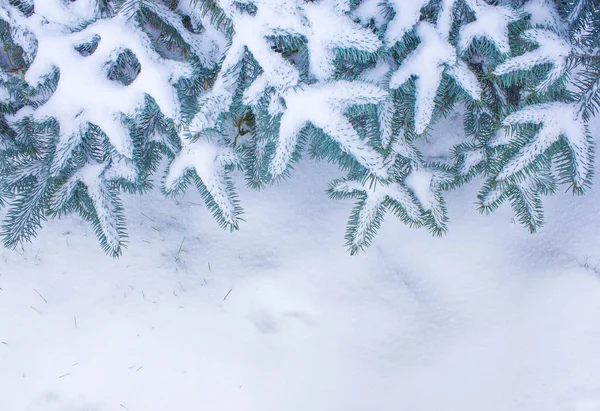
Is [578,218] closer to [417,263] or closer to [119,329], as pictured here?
[417,263]

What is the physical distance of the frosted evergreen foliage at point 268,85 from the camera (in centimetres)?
146

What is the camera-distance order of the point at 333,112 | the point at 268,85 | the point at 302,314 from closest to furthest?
the point at 333,112, the point at 268,85, the point at 302,314

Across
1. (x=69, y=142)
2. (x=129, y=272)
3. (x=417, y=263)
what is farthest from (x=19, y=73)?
(x=417, y=263)

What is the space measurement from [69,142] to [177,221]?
105cm

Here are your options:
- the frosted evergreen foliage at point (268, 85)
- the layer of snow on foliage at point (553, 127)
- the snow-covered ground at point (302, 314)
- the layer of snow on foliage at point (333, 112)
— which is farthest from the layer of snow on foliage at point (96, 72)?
the layer of snow on foliage at point (553, 127)

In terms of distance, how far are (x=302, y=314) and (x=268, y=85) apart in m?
1.49

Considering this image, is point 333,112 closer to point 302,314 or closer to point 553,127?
point 553,127

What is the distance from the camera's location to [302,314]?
2.57 metres

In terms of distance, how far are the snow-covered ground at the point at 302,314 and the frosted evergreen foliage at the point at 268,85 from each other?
73cm

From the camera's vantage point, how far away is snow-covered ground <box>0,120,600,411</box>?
2.48 meters

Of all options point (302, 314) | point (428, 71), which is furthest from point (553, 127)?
point (302, 314)

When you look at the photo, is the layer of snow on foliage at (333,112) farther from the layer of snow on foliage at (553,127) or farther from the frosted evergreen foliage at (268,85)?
the layer of snow on foliage at (553,127)

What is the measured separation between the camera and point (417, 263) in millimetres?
2617

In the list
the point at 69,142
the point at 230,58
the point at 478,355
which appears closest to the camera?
the point at 230,58
